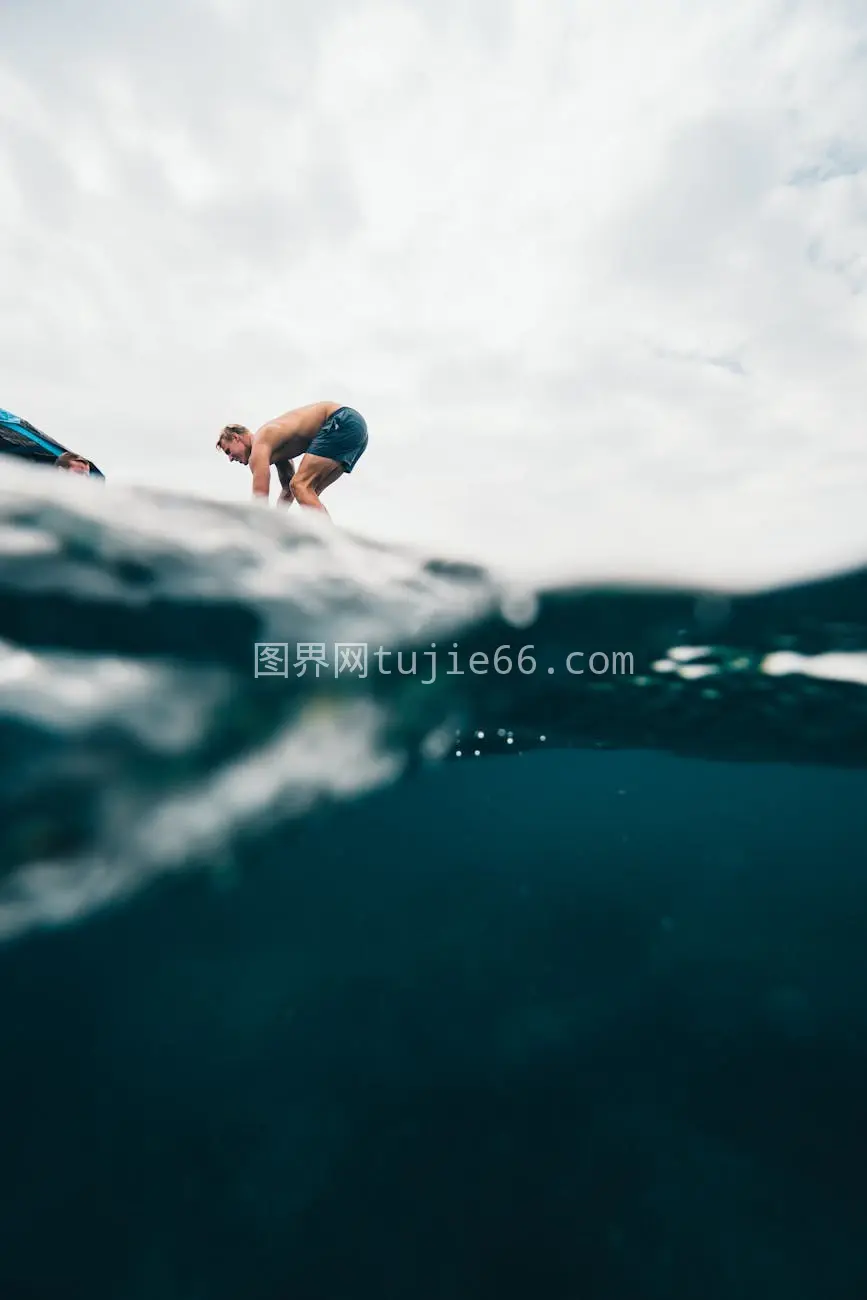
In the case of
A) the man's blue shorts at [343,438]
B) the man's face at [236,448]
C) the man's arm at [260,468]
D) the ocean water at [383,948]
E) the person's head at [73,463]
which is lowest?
the ocean water at [383,948]

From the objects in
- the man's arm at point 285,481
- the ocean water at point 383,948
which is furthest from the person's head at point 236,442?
the ocean water at point 383,948

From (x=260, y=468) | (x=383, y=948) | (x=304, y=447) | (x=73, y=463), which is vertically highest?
(x=73, y=463)

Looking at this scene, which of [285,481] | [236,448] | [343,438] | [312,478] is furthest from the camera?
[285,481]

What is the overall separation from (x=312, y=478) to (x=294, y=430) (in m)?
0.55

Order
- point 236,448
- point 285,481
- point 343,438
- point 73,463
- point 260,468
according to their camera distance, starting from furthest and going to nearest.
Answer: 1. point 73,463
2. point 285,481
3. point 343,438
4. point 236,448
5. point 260,468

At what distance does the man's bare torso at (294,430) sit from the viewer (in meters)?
6.12

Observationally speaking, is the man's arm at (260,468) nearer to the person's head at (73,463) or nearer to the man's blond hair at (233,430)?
the man's blond hair at (233,430)

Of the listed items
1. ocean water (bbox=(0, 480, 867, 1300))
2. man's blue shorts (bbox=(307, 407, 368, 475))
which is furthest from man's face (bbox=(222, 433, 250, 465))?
ocean water (bbox=(0, 480, 867, 1300))

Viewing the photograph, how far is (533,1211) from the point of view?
3.90m

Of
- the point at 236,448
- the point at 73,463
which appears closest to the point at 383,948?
Result: the point at 236,448

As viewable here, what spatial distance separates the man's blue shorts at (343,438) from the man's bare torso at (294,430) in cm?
9

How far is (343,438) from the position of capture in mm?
6594

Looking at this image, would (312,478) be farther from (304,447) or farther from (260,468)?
(260,468)

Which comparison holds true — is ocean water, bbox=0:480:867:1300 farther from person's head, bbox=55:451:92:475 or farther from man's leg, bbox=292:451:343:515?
person's head, bbox=55:451:92:475
